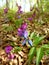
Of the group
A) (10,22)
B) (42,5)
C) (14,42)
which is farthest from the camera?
(42,5)

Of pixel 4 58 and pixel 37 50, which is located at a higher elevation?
pixel 37 50

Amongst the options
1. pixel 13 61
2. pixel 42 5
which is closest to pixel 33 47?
pixel 13 61

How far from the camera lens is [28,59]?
7.38 ft

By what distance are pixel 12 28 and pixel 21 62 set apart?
130 centimetres

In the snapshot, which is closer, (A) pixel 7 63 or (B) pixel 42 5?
(A) pixel 7 63

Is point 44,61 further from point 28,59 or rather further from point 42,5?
point 42,5

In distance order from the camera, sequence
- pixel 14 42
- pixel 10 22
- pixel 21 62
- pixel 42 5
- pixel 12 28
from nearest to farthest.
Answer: pixel 21 62, pixel 14 42, pixel 12 28, pixel 10 22, pixel 42 5

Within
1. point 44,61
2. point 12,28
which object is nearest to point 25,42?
point 44,61

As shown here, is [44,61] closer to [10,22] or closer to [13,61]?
[13,61]

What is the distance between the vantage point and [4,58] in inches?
93.0

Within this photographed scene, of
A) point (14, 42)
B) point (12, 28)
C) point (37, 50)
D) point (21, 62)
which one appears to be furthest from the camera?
point (12, 28)

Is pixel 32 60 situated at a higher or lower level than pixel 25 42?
lower

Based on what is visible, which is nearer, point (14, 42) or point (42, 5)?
point (14, 42)

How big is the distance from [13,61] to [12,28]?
52.6 inches
